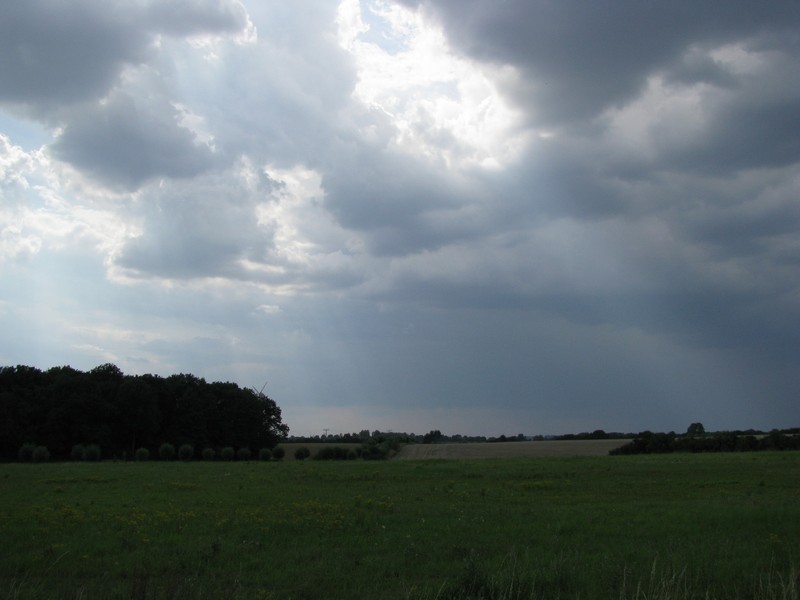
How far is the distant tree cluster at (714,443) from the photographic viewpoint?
79.8m

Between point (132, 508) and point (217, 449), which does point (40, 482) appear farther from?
point (217, 449)

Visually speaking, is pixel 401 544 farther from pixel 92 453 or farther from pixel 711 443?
pixel 711 443

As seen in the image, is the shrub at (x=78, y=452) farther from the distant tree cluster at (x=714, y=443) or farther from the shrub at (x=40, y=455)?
the distant tree cluster at (x=714, y=443)

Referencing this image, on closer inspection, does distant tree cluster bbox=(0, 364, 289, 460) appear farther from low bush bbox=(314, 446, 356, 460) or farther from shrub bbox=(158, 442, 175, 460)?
low bush bbox=(314, 446, 356, 460)

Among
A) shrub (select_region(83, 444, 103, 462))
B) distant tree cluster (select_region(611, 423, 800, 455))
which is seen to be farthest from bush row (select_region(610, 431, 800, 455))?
shrub (select_region(83, 444, 103, 462))

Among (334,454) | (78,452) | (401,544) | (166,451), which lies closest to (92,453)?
(78,452)

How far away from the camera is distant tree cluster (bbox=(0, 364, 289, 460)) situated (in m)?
78.2

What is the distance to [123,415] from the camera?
278ft

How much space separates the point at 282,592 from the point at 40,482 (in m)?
28.9

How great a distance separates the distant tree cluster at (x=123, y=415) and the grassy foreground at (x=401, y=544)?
180 ft

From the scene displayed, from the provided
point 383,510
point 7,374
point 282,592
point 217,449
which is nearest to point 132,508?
point 383,510

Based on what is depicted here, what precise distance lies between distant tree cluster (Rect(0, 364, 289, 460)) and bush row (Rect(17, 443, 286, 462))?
16 cm

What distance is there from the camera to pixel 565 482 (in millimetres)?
33906

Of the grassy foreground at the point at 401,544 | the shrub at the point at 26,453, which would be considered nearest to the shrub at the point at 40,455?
the shrub at the point at 26,453
